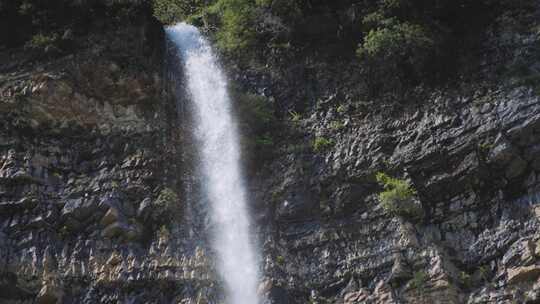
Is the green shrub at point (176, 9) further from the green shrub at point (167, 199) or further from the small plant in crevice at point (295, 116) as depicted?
the green shrub at point (167, 199)

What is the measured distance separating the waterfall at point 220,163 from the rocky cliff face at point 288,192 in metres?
0.29

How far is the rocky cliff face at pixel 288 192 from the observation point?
1045 cm

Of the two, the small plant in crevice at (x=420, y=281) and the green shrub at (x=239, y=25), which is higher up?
the green shrub at (x=239, y=25)

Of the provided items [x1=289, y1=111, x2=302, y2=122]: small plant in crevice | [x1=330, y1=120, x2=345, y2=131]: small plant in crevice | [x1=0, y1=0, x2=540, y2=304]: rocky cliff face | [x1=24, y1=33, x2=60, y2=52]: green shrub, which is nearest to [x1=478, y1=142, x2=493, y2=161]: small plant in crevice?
[x1=0, y1=0, x2=540, y2=304]: rocky cliff face

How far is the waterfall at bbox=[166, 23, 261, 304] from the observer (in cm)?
1109

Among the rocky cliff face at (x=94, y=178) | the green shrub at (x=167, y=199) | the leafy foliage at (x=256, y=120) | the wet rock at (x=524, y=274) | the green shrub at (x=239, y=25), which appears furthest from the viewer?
the green shrub at (x=239, y=25)

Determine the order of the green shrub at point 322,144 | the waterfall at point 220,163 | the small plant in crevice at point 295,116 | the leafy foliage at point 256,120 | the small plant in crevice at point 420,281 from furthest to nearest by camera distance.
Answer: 1. the small plant in crevice at point 295,116
2. the leafy foliage at point 256,120
3. the green shrub at point 322,144
4. the waterfall at point 220,163
5. the small plant in crevice at point 420,281

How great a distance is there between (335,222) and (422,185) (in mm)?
1666

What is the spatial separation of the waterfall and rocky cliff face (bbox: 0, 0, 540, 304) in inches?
11.2

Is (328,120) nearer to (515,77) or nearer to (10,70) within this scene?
(515,77)

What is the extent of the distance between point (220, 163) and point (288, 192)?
1.61 metres

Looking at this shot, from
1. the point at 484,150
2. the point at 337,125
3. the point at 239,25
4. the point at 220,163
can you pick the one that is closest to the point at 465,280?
the point at 484,150

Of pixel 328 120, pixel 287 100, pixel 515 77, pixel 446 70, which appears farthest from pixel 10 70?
pixel 515 77

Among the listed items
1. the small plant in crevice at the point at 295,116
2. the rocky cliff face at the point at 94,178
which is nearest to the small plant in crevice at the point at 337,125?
the small plant in crevice at the point at 295,116
